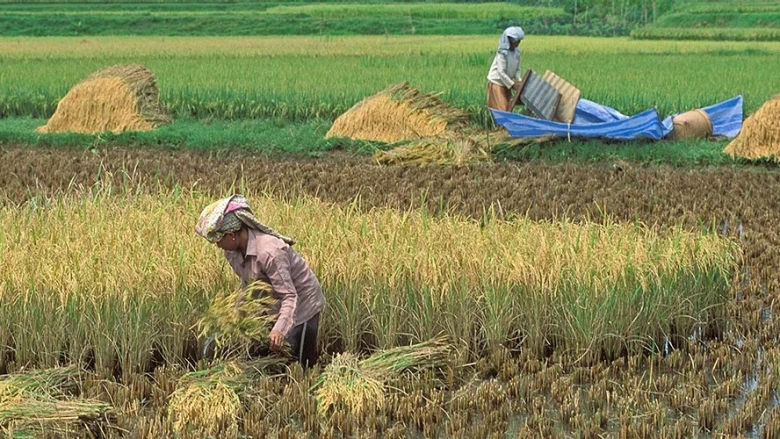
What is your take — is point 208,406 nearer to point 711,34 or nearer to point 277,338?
point 277,338

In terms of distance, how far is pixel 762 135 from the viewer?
10.5m

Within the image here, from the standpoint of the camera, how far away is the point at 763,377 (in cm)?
480

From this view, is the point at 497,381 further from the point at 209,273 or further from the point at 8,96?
the point at 8,96

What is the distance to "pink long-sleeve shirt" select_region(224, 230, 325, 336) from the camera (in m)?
4.63

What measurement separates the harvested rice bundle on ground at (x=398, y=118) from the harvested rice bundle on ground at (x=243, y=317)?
22.8 ft

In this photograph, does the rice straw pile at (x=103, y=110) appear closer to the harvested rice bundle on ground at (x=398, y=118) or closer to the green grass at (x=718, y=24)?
the harvested rice bundle on ground at (x=398, y=118)

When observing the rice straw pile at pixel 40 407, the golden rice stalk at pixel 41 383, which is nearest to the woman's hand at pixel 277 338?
the rice straw pile at pixel 40 407

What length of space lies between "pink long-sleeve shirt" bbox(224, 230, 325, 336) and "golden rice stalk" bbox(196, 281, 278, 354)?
2.0 inches

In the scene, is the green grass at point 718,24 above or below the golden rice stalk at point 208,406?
below

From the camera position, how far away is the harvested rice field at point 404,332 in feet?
14.2

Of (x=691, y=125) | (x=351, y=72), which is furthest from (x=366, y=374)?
(x=351, y=72)

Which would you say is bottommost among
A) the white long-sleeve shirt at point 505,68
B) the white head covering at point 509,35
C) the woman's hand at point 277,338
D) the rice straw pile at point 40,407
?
the rice straw pile at point 40,407

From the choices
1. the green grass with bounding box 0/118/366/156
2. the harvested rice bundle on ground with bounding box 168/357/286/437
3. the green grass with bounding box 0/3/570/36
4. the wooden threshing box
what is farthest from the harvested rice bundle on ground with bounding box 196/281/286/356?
the green grass with bounding box 0/3/570/36

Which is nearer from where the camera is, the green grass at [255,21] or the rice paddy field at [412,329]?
the rice paddy field at [412,329]
